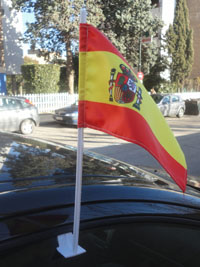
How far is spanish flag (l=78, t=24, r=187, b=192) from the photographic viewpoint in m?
1.09

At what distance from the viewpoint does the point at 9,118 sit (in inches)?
405

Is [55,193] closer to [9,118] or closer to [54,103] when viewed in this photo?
[9,118]

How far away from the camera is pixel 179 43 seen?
28.4 m

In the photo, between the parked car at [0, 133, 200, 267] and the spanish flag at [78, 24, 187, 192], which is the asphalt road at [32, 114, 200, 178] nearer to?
the parked car at [0, 133, 200, 267]

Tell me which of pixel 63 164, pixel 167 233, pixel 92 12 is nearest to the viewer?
pixel 167 233

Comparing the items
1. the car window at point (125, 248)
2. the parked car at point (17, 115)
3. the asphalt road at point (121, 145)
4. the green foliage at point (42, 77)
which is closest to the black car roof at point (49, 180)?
the car window at point (125, 248)

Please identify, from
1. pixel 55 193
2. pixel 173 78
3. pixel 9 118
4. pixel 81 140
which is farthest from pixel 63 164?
pixel 173 78

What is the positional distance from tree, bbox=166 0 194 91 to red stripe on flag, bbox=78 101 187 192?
27.8 m

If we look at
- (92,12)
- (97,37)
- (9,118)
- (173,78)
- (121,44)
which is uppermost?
(92,12)

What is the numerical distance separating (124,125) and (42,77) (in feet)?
73.1

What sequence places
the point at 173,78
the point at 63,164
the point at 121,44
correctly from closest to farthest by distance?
the point at 63,164, the point at 121,44, the point at 173,78

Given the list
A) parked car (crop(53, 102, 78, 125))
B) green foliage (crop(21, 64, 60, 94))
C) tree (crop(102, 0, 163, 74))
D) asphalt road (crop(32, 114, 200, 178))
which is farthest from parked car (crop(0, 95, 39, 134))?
tree (crop(102, 0, 163, 74))

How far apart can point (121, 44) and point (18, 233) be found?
21.9 m

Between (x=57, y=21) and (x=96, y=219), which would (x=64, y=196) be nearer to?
(x=96, y=219)
